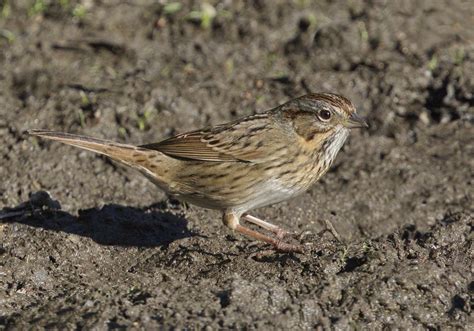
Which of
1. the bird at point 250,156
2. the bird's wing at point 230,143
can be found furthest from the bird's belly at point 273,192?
the bird's wing at point 230,143

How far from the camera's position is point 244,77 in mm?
9117

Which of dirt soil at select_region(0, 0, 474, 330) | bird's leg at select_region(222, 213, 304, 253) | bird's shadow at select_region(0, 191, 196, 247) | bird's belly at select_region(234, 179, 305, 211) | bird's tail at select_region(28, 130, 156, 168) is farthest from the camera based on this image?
bird's shadow at select_region(0, 191, 196, 247)

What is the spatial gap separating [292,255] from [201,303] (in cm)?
102

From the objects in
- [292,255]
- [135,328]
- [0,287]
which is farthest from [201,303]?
[0,287]

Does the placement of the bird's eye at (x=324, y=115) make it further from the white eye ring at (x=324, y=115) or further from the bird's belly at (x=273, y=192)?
the bird's belly at (x=273, y=192)

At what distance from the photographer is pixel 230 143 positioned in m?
6.77

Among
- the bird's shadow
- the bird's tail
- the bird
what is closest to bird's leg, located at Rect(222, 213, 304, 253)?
the bird

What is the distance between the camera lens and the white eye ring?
6586 millimetres

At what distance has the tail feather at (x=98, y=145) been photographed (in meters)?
6.61

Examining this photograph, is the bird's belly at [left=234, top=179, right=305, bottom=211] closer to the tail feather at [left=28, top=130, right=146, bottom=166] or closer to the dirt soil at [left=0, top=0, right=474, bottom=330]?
the dirt soil at [left=0, top=0, right=474, bottom=330]

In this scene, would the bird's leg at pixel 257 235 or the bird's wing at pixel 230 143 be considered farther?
the bird's wing at pixel 230 143

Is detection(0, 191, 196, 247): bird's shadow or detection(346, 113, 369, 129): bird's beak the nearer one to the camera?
detection(346, 113, 369, 129): bird's beak

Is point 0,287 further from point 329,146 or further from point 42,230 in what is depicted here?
point 329,146

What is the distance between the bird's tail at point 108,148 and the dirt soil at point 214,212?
1.75 ft
